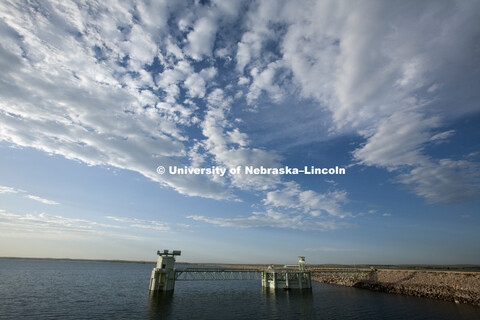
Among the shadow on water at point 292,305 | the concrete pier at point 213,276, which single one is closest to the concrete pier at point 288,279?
the concrete pier at point 213,276

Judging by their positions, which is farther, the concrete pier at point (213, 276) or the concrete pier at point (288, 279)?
the concrete pier at point (288, 279)

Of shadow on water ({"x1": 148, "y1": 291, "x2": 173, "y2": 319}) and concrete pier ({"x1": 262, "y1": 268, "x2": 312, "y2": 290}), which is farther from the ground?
concrete pier ({"x1": 262, "y1": 268, "x2": 312, "y2": 290})

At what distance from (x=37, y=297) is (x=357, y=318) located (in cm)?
6582

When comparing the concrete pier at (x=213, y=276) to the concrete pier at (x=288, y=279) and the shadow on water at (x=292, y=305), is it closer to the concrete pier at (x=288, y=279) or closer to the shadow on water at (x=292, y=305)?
the concrete pier at (x=288, y=279)

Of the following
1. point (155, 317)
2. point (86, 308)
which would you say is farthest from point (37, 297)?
point (155, 317)

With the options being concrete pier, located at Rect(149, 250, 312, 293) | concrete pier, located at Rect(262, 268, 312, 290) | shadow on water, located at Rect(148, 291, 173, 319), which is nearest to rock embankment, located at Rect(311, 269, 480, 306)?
concrete pier, located at Rect(262, 268, 312, 290)

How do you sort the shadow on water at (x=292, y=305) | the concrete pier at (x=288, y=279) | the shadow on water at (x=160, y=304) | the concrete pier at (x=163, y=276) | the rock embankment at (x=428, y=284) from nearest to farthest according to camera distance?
1. the shadow on water at (x=160, y=304)
2. the shadow on water at (x=292, y=305)
3. the rock embankment at (x=428, y=284)
4. the concrete pier at (x=163, y=276)
5. the concrete pier at (x=288, y=279)

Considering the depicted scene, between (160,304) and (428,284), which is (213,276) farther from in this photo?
(428,284)

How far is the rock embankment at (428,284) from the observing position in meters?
52.6

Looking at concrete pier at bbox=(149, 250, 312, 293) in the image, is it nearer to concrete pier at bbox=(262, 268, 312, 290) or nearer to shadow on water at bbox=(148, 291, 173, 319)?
concrete pier at bbox=(262, 268, 312, 290)

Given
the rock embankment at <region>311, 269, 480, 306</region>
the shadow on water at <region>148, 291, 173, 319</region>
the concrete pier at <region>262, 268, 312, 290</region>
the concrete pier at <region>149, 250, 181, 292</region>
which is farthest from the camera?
the concrete pier at <region>262, 268, 312, 290</region>

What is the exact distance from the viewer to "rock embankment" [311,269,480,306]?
52628 mm

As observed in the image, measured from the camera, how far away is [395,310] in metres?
43.5

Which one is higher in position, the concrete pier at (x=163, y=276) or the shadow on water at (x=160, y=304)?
the concrete pier at (x=163, y=276)
